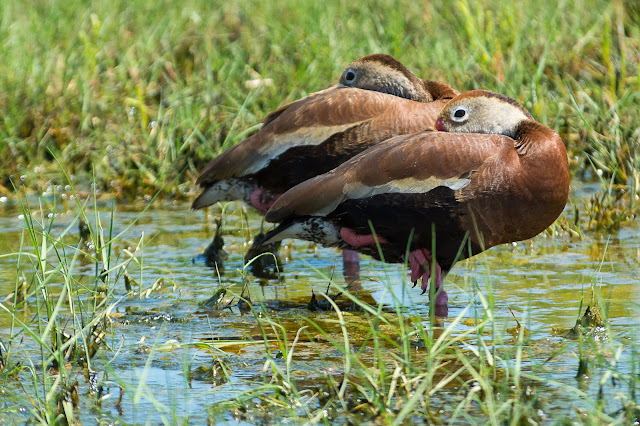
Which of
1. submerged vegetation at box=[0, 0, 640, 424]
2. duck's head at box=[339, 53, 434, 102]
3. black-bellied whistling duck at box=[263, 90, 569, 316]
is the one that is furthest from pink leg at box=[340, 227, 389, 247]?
duck's head at box=[339, 53, 434, 102]

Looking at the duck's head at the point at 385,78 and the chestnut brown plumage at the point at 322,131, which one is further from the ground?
the duck's head at the point at 385,78

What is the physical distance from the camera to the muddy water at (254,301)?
3.94 meters

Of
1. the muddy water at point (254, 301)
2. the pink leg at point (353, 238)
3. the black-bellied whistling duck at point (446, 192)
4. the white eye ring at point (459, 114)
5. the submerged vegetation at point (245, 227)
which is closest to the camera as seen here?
the submerged vegetation at point (245, 227)

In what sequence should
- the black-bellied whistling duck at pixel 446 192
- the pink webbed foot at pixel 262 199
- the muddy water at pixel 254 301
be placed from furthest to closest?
the pink webbed foot at pixel 262 199 → the black-bellied whistling duck at pixel 446 192 → the muddy water at pixel 254 301

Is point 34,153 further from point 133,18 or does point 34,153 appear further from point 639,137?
point 639,137

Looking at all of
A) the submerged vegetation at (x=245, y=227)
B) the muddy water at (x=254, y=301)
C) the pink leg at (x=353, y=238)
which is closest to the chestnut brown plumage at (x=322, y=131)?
the submerged vegetation at (x=245, y=227)

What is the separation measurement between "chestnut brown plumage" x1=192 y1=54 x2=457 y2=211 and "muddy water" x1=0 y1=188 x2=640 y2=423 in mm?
462

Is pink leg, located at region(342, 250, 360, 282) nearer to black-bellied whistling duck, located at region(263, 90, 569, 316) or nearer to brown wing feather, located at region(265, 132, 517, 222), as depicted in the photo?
black-bellied whistling duck, located at region(263, 90, 569, 316)

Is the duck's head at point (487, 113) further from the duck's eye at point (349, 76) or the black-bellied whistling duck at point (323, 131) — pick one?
the duck's eye at point (349, 76)

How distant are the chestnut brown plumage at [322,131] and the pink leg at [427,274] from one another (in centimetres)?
91

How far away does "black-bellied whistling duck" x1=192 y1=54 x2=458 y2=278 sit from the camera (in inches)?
239

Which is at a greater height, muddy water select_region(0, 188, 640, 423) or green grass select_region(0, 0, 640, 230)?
green grass select_region(0, 0, 640, 230)

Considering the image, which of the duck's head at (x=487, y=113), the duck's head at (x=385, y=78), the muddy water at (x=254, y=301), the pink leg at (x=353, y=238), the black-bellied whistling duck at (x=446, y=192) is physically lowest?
the muddy water at (x=254, y=301)

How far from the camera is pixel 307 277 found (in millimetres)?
6012
